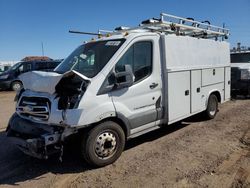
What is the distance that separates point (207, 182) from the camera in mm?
4180

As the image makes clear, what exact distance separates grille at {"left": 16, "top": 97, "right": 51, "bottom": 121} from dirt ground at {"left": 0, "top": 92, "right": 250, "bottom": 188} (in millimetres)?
939

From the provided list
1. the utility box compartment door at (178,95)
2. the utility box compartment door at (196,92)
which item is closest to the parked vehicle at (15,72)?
the utility box compartment door at (196,92)

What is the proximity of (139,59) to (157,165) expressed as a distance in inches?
81.1

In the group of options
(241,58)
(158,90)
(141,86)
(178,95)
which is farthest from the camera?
(241,58)

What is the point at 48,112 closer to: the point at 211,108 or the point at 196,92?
the point at 196,92

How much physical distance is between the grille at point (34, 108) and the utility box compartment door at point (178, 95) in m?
2.68

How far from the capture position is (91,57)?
5609mm

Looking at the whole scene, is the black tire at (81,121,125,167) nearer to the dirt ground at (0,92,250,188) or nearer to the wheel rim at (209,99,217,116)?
the dirt ground at (0,92,250,188)

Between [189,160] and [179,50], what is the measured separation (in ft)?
8.61

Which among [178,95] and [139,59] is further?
[178,95]

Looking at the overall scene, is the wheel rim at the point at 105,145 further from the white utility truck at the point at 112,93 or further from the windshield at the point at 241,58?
the windshield at the point at 241,58

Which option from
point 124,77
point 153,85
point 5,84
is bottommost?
point 5,84

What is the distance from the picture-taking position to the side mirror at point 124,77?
503cm

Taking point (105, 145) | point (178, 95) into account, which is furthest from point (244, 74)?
point (105, 145)
